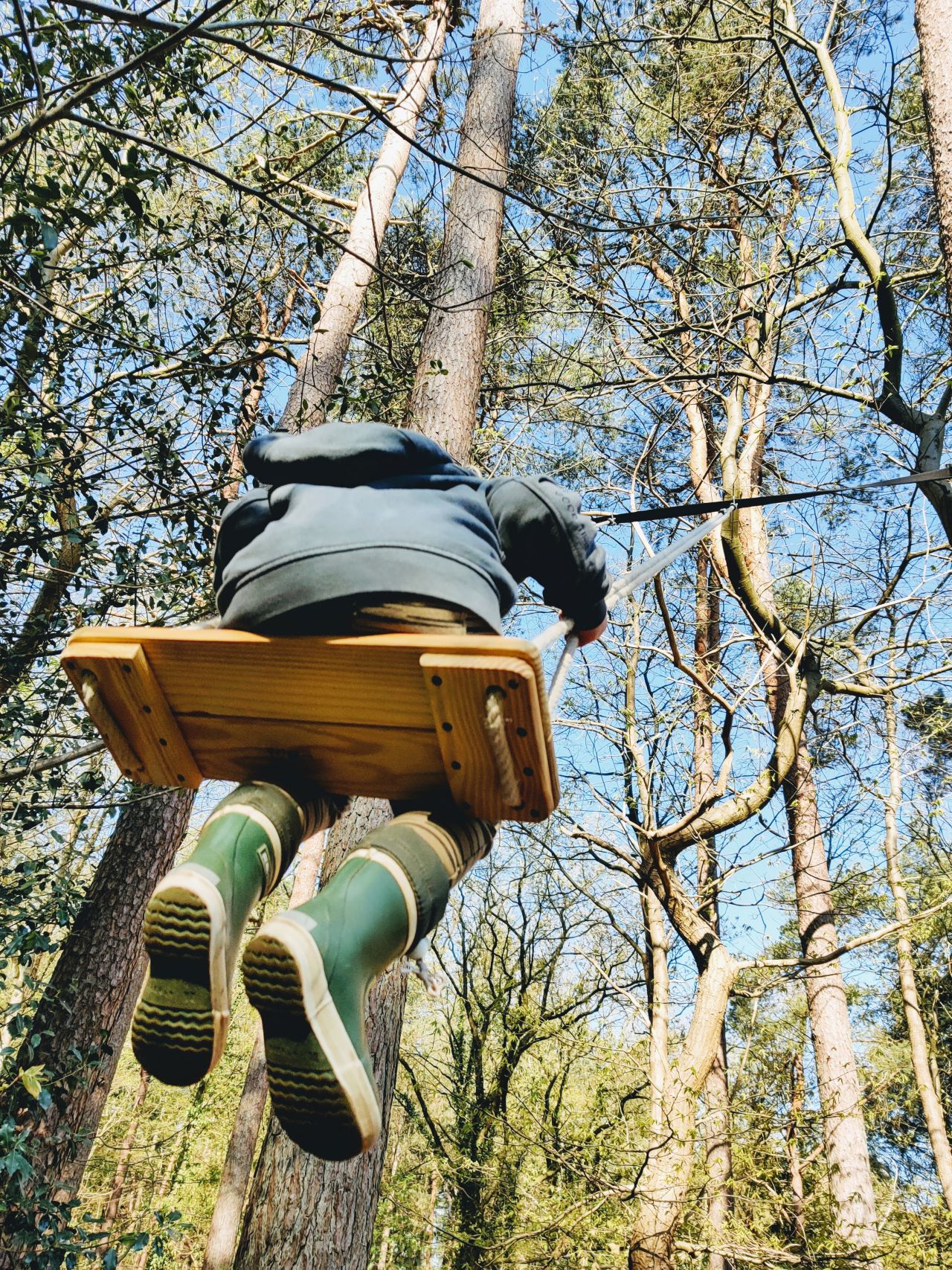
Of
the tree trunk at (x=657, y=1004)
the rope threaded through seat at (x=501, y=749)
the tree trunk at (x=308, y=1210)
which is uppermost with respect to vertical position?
the tree trunk at (x=657, y=1004)

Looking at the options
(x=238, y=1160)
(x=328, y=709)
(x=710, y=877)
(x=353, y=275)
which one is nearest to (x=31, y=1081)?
(x=328, y=709)

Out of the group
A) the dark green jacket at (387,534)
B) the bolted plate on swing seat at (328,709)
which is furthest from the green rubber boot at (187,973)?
the dark green jacket at (387,534)

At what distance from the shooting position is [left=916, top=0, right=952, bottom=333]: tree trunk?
3695mm

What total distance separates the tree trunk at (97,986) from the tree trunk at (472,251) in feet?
7.36

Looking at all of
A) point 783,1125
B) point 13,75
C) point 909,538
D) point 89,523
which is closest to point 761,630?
point 909,538

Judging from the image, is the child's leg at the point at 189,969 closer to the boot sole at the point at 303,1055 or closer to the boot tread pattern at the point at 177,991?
the boot tread pattern at the point at 177,991

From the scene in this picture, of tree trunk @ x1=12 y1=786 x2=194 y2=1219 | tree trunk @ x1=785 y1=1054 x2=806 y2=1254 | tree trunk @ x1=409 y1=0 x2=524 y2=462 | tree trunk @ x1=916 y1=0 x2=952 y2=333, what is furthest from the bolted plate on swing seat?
tree trunk @ x1=785 y1=1054 x2=806 y2=1254

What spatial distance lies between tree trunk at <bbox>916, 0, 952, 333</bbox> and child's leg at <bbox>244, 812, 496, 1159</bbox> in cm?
352

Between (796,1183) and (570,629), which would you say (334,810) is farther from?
(796,1183)

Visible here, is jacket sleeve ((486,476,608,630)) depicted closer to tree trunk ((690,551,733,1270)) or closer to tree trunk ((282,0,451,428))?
tree trunk ((282,0,451,428))

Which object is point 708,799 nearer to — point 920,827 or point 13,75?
point 920,827

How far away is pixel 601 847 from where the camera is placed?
6109 mm

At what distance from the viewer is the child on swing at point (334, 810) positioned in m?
1.05

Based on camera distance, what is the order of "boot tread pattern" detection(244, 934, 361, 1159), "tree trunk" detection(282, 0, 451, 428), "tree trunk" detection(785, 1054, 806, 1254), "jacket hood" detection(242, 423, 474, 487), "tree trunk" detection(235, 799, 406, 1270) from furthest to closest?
"tree trunk" detection(282, 0, 451, 428), "tree trunk" detection(785, 1054, 806, 1254), "tree trunk" detection(235, 799, 406, 1270), "jacket hood" detection(242, 423, 474, 487), "boot tread pattern" detection(244, 934, 361, 1159)
